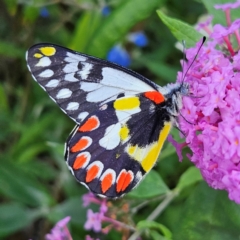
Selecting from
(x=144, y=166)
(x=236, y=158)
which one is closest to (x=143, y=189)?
(x=144, y=166)

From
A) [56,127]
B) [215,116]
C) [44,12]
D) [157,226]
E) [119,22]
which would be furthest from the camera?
[44,12]

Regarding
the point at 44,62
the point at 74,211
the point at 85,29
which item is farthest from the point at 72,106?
the point at 85,29

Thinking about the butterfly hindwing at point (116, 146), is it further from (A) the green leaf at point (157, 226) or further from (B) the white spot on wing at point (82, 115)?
(A) the green leaf at point (157, 226)

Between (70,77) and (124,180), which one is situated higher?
(70,77)

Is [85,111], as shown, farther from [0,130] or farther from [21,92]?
[21,92]

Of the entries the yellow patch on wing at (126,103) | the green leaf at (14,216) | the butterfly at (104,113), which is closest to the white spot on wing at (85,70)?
the butterfly at (104,113)

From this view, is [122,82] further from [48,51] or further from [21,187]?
[21,187]

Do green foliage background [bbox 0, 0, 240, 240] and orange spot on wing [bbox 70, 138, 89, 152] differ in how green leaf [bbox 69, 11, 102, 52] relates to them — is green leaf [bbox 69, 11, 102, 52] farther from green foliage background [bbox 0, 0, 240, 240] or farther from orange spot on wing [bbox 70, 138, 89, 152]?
orange spot on wing [bbox 70, 138, 89, 152]
